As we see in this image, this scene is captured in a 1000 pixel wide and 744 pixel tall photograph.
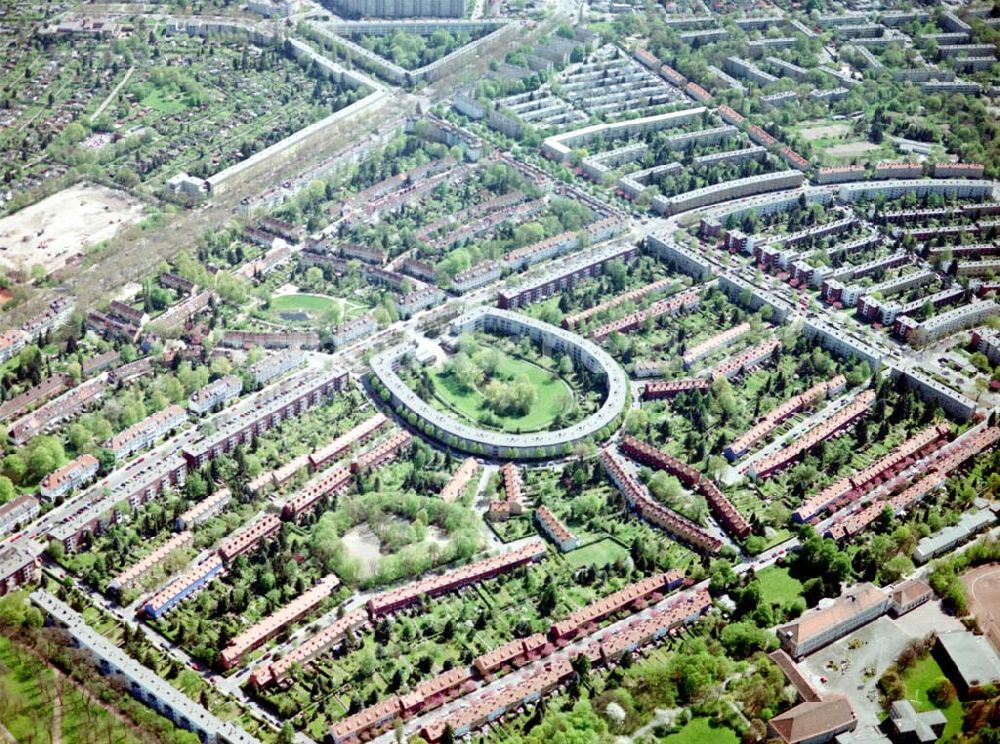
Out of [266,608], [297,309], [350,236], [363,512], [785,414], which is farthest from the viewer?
[350,236]

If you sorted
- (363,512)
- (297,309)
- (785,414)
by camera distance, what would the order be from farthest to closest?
(297,309) → (785,414) → (363,512)

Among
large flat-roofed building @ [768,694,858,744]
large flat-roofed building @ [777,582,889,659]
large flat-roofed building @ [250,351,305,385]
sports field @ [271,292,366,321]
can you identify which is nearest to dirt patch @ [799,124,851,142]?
sports field @ [271,292,366,321]

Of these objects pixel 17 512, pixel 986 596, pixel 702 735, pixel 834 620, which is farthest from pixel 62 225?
pixel 986 596

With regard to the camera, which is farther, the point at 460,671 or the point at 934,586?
the point at 934,586

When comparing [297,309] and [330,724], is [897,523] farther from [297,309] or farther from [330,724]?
[297,309]

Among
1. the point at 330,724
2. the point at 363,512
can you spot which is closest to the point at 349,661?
the point at 330,724

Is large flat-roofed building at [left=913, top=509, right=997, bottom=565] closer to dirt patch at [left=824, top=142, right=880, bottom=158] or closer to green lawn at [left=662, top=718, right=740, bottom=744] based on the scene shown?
green lawn at [left=662, top=718, right=740, bottom=744]

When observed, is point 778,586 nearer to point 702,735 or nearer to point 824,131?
point 702,735
